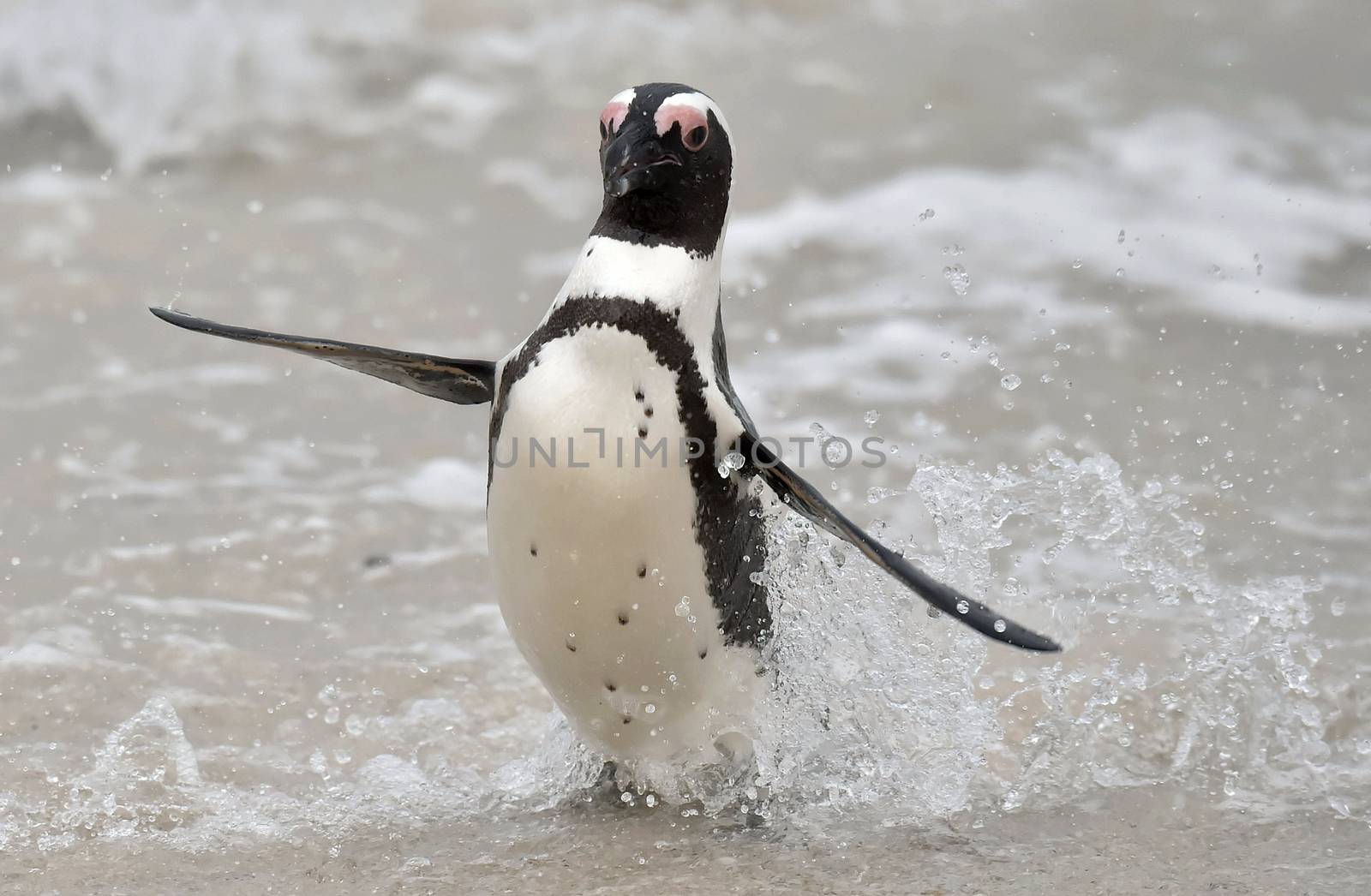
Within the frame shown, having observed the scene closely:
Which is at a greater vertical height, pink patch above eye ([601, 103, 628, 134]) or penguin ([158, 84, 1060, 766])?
pink patch above eye ([601, 103, 628, 134])

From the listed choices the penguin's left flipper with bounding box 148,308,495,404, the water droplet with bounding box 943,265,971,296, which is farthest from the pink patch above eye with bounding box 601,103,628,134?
the water droplet with bounding box 943,265,971,296

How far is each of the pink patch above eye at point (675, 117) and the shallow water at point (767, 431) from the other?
64 centimetres

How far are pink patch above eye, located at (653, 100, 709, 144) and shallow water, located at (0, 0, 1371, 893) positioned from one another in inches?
25.2

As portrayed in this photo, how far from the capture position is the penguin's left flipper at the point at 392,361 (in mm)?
2221

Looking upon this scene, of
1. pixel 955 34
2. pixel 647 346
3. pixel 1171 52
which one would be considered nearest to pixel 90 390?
pixel 647 346

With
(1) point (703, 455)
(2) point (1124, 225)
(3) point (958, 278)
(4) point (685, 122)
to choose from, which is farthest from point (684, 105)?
(2) point (1124, 225)

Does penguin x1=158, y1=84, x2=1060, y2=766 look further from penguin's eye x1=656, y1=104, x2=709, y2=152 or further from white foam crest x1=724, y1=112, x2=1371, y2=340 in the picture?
white foam crest x1=724, y1=112, x2=1371, y2=340

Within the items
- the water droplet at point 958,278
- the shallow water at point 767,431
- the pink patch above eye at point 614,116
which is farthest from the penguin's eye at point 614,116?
the water droplet at point 958,278

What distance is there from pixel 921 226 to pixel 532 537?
488 cm

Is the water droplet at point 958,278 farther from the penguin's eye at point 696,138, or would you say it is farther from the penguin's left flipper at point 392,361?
the penguin's left flipper at point 392,361

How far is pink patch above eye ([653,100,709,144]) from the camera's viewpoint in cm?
208

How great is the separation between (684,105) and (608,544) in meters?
0.63

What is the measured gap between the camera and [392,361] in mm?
2285

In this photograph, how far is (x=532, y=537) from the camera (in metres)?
2.12
